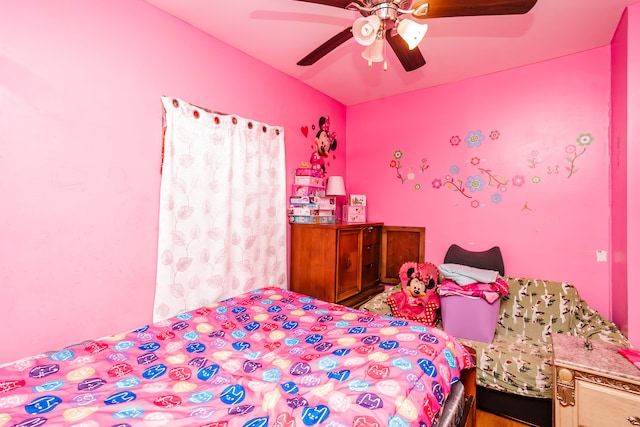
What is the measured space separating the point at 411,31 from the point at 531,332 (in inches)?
96.3

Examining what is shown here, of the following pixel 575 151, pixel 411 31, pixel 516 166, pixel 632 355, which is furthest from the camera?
pixel 516 166

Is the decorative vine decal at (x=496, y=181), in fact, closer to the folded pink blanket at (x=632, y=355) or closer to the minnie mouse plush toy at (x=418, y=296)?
the minnie mouse plush toy at (x=418, y=296)

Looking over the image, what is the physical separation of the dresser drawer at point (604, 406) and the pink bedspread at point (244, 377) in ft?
1.76

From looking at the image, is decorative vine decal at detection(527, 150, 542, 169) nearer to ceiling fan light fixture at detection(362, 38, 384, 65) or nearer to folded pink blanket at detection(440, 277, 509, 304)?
folded pink blanket at detection(440, 277, 509, 304)

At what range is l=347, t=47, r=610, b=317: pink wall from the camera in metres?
2.50

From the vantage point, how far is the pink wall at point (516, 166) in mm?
2504

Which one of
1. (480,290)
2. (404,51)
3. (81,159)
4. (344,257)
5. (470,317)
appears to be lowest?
(470,317)

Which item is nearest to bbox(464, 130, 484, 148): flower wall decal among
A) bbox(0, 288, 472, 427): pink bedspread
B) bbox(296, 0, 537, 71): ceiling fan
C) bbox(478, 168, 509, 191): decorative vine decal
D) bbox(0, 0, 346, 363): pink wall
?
bbox(478, 168, 509, 191): decorative vine decal

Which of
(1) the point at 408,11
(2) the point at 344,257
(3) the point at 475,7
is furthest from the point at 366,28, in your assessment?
(2) the point at 344,257

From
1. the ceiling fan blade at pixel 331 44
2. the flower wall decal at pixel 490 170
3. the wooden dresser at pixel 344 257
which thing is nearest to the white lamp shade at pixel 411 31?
the ceiling fan blade at pixel 331 44

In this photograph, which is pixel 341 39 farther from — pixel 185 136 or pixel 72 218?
pixel 72 218

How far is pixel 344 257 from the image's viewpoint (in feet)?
9.39

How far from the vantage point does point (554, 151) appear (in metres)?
2.65

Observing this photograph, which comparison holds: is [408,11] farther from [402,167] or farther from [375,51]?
[402,167]
